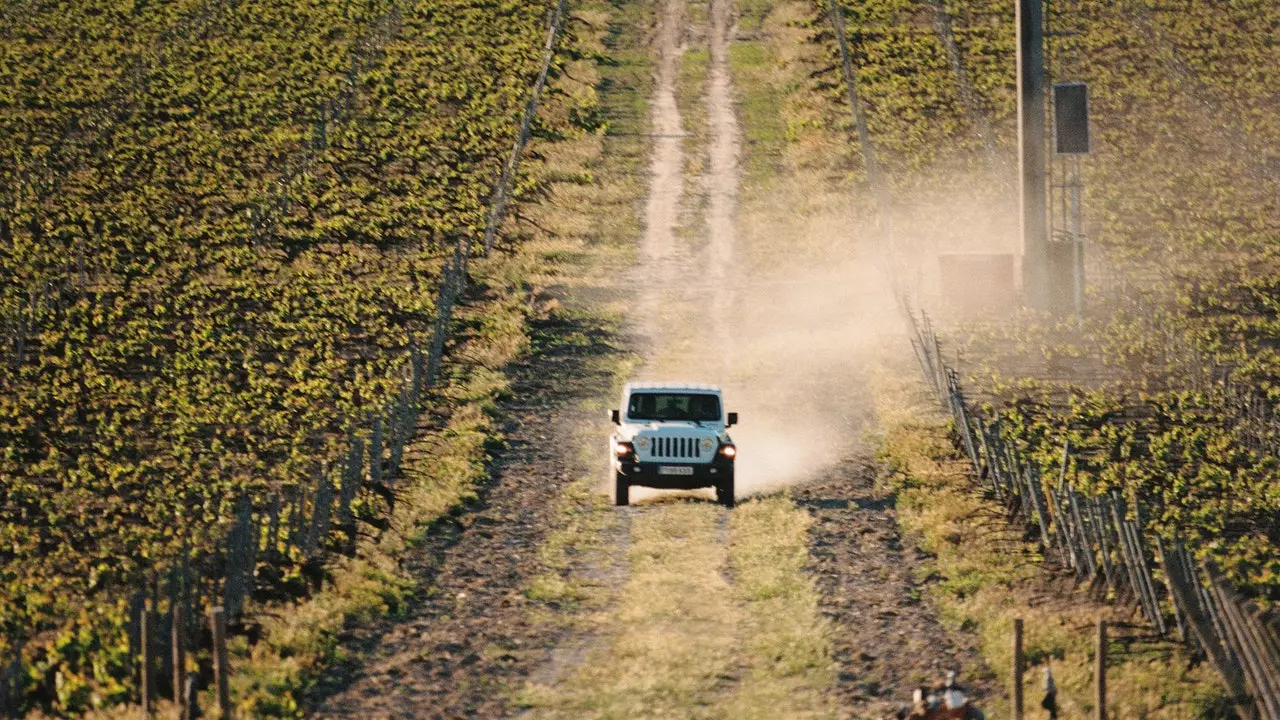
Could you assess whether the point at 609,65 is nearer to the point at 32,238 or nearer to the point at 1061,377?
the point at 32,238

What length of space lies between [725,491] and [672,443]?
3.95 ft

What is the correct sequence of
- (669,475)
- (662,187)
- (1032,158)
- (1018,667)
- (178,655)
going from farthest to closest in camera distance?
(662,187), (1032,158), (669,475), (178,655), (1018,667)

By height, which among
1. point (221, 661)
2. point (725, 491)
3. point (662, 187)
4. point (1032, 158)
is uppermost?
point (662, 187)

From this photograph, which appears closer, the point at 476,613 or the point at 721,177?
the point at 476,613

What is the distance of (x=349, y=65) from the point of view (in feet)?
225

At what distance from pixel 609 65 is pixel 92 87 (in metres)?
18.6

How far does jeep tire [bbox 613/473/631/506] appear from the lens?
26969 millimetres

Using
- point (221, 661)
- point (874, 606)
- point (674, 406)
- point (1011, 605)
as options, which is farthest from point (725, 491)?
point (221, 661)

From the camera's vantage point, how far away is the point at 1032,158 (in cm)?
4122

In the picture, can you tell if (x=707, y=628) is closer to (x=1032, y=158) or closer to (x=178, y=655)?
(x=178, y=655)

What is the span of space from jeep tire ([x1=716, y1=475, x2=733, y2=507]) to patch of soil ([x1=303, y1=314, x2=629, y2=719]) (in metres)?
2.58

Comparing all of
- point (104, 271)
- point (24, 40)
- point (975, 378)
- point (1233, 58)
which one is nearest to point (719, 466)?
point (975, 378)

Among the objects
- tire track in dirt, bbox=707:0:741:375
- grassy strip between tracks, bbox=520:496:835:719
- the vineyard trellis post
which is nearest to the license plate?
grassy strip between tracks, bbox=520:496:835:719

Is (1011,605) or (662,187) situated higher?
(662,187)
